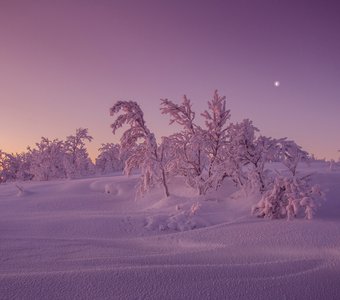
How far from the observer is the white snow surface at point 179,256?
287cm

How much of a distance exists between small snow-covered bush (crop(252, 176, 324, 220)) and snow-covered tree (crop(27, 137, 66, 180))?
22.8m

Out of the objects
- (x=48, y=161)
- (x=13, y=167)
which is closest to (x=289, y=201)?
(x=48, y=161)

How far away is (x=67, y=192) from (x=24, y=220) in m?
5.68

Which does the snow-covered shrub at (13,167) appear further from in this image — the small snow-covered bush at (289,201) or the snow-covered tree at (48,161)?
the small snow-covered bush at (289,201)

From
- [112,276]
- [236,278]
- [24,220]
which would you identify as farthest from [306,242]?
[24,220]

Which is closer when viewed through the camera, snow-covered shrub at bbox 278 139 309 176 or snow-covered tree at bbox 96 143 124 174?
snow-covered shrub at bbox 278 139 309 176

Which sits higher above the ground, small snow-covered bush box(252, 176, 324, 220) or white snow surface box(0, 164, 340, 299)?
small snow-covered bush box(252, 176, 324, 220)

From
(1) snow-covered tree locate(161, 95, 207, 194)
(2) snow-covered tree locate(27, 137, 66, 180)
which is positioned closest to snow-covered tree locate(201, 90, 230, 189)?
(1) snow-covered tree locate(161, 95, 207, 194)

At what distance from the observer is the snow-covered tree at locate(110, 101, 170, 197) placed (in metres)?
10.9

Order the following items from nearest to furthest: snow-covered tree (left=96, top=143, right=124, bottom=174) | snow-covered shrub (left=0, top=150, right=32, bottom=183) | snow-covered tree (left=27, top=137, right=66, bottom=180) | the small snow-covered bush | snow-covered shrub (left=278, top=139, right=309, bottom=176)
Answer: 1. the small snow-covered bush
2. snow-covered shrub (left=278, top=139, right=309, bottom=176)
3. snow-covered tree (left=27, top=137, right=66, bottom=180)
4. snow-covered shrub (left=0, top=150, right=32, bottom=183)
5. snow-covered tree (left=96, top=143, right=124, bottom=174)

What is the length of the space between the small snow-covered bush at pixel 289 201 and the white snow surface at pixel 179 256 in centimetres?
30

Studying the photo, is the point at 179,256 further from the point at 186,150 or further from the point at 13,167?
the point at 13,167

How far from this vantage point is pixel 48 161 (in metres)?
27.0

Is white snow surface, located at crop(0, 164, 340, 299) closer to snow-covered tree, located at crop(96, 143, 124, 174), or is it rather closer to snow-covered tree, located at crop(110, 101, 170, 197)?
snow-covered tree, located at crop(110, 101, 170, 197)
